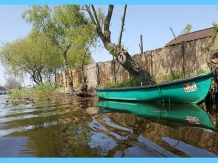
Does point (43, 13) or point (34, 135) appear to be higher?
point (43, 13)

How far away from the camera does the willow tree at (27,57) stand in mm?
25708

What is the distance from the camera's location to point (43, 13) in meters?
16.4

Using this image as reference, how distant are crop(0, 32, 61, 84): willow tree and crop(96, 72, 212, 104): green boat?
16.8 m

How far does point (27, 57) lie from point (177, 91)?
79.3 feet

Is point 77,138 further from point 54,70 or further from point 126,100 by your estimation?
point 54,70

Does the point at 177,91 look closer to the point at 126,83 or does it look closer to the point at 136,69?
the point at 136,69

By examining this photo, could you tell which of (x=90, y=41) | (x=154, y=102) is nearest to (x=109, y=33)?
(x=154, y=102)

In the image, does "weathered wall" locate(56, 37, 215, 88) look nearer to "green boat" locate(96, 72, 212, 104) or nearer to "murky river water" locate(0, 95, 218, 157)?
"green boat" locate(96, 72, 212, 104)

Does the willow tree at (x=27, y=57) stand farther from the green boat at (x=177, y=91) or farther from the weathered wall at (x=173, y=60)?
the green boat at (x=177, y=91)

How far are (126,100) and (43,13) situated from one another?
10570 millimetres

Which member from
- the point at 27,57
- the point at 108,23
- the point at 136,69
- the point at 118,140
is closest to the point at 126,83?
the point at 136,69

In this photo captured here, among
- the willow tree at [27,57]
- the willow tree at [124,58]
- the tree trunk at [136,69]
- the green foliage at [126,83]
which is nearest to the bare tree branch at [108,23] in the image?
the willow tree at [124,58]

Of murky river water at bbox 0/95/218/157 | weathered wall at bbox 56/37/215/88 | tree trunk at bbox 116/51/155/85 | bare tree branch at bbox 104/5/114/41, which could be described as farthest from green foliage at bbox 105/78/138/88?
murky river water at bbox 0/95/218/157

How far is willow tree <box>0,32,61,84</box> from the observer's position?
25.7m
